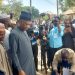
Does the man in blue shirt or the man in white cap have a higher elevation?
the man in white cap

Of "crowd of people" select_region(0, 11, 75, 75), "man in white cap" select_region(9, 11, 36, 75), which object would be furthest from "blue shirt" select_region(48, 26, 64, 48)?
"man in white cap" select_region(9, 11, 36, 75)

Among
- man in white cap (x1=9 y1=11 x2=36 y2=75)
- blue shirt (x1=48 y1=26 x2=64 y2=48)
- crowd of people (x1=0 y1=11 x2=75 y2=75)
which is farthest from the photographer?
blue shirt (x1=48 y1=26 x2=64 y2=48)

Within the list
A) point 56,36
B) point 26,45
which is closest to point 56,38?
point 56,36

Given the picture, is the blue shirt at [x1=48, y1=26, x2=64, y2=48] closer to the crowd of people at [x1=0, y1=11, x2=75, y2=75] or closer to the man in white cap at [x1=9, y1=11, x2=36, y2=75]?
the crowd of people at [x1=0, y1=11, x2=75, y2=75]

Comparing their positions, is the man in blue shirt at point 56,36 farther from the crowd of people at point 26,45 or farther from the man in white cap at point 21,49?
the man in white cap at point 21,49

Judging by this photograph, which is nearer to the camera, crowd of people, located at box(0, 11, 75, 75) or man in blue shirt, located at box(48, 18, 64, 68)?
crowd of people, located at box(0, 11, 75, 75)

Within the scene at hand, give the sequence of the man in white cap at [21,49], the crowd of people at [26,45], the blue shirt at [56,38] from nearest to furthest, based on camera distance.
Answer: the crowd of people at [26,45], the man in white cap at [21,49], the blue shirt at [56,38]

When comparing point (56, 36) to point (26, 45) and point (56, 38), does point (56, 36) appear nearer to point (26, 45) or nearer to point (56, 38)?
point (56, 38)

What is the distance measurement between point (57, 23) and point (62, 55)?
2.11 meters

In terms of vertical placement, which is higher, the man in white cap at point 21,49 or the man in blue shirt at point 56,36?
the man in white cap at point 21,49

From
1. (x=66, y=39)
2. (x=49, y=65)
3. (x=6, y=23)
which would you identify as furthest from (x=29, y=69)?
(x=49, y=65)

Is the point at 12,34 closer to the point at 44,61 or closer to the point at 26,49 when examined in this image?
the point at 26,49

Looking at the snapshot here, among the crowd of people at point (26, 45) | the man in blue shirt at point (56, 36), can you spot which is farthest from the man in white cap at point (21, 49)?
the man in blue shirt at point (56, 36)

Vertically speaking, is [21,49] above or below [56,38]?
above
